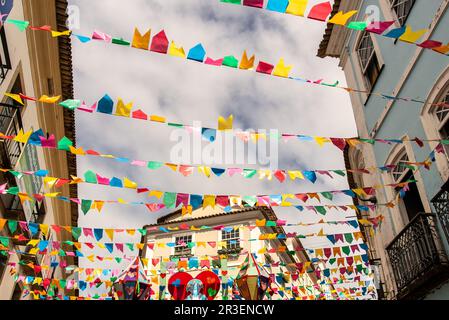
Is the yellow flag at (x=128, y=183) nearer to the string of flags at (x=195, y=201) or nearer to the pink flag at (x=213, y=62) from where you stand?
the string of flags at (x=195, y=201)

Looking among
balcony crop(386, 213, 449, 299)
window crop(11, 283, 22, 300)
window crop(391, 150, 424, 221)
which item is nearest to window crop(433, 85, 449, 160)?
window crop(391, 150, 424, 221)

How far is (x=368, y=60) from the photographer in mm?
10008

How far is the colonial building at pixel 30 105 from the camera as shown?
9.52 m

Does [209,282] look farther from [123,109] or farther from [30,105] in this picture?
[123,109]

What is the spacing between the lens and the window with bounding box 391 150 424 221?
8.04m

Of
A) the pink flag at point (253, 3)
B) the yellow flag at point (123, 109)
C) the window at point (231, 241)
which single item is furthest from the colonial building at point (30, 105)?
the window at point (231, 241)

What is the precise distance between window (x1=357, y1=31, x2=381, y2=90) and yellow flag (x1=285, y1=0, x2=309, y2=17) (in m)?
5.54

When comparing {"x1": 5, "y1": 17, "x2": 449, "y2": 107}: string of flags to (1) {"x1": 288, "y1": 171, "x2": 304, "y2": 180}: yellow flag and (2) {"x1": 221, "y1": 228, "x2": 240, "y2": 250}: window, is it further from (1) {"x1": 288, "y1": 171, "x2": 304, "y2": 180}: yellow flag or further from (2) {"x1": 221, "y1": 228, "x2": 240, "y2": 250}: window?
(2) {"x1": 221, "y1": 228, "x2": 240, "y2": 250}: window

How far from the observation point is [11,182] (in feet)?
32.0

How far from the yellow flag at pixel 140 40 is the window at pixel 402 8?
5512 mm

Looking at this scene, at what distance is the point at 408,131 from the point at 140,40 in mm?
5719
